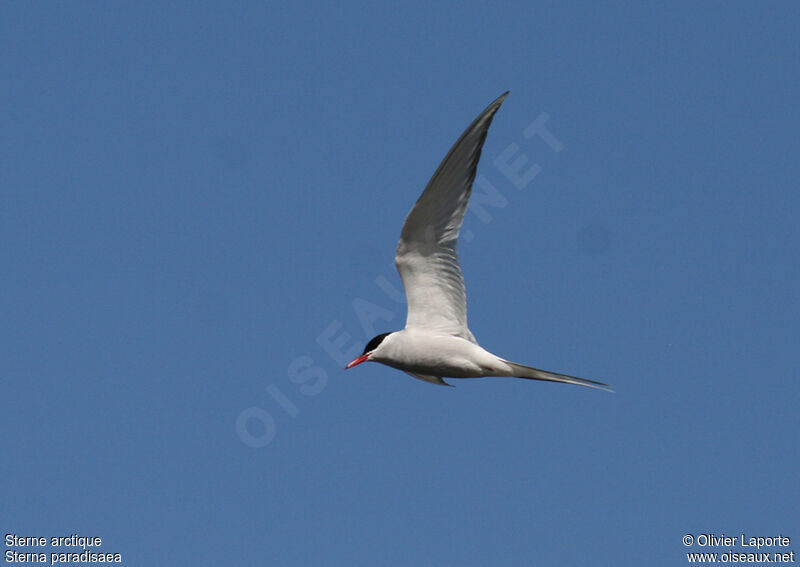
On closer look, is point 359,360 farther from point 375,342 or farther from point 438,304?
point 438,304

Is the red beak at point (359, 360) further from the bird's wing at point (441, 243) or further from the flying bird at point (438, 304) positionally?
the bird's wing at point (441, 243)

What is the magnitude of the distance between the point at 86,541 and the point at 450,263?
20.4 feet

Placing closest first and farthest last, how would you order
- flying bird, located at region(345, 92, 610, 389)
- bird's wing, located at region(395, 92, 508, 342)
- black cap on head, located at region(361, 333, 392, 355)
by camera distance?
bird's wing, located at region(395, 92, 508, 342) → flying bird, located at region(345, 92, 610, 389) → black cap on head, located at region(361, 333, 392, 355)

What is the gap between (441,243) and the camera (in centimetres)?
1111

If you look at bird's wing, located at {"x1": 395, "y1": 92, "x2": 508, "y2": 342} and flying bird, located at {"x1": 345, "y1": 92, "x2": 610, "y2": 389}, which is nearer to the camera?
bird's wing, located at {"x1": 395, "y1": 92, "x2": 508, "y2": 342}

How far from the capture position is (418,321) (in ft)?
37.6

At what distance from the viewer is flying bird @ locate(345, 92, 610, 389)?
10734 mm

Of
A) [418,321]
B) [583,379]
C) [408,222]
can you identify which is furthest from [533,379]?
[408,222]

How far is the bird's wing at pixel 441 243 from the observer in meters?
10.3

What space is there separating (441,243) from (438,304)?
0.72 meters

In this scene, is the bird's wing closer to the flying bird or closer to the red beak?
the flying bird

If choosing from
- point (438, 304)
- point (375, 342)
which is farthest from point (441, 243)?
point (375, 342)

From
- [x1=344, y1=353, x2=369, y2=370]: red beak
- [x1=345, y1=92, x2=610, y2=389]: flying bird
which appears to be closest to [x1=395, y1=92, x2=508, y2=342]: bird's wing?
[x1=345, y1=92, x2=610, y2=389]: flying bird

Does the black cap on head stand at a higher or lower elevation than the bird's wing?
lower
